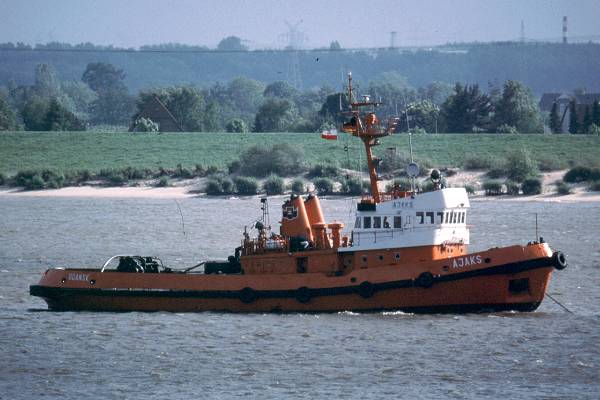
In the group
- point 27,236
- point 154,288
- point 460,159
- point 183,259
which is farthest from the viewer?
point 460,159

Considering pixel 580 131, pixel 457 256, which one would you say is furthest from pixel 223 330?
pixel 580 131

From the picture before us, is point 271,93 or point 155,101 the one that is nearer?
point 155,101

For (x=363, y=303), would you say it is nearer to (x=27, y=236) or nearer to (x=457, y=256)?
(x=457, y=256)

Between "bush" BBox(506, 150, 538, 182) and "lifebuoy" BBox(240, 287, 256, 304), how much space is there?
3758 centimetres

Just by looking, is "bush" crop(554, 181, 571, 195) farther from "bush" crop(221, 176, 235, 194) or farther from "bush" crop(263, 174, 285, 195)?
"bush" crop(221, 176, 235, 194)

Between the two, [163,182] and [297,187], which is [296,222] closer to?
[297,187]

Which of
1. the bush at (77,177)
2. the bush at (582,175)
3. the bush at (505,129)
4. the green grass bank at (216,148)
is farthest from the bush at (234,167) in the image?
the bush at (505,129)

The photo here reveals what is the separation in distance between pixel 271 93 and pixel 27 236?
134074 millimetres

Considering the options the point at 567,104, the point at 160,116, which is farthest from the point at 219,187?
the point at 567,104

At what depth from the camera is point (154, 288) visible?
37312mm

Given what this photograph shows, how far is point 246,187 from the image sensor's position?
74125mm

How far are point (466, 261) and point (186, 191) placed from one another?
1641 inches

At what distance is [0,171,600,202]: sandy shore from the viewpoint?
6938cm

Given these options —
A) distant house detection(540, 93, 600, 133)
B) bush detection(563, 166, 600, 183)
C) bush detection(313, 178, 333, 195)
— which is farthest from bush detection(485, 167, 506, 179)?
distant house detection(540, 93, 600, 133)
